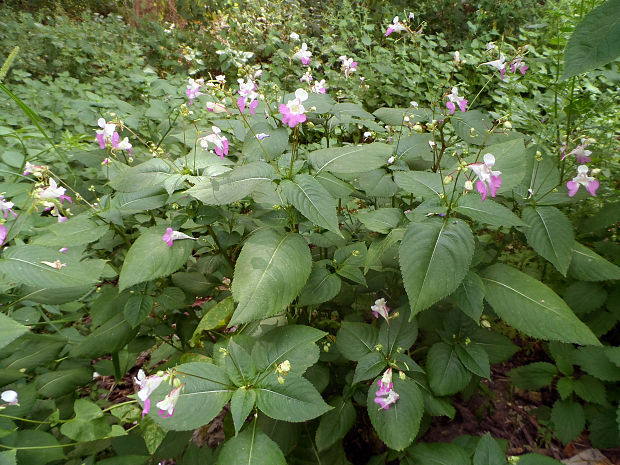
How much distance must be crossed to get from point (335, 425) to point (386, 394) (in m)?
0.28

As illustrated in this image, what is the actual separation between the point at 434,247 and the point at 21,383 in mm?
1838

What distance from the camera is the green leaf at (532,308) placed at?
1.15 metres

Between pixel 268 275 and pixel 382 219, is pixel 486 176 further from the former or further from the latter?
pixel 268 275

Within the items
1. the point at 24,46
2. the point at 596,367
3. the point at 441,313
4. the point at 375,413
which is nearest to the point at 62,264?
the point at 375,413

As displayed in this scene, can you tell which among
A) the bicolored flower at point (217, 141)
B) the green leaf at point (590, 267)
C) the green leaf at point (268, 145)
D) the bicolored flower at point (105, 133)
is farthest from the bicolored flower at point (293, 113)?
the green leaf at point (590, 267)

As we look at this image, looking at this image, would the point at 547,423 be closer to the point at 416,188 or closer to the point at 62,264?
the point at 416,188

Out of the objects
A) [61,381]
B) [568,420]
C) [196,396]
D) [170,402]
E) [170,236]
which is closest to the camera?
[170,402]

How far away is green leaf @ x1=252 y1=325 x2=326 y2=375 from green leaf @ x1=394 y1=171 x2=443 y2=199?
0.62m

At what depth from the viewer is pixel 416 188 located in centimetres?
132

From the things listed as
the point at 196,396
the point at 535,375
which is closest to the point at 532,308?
the point at 535,375

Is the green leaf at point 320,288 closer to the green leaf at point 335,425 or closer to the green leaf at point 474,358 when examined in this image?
the green leaf at point 335,425

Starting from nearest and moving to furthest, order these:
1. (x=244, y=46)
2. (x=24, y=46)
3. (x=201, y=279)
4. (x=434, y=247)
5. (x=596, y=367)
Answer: (x=434, y=247), (x=596, y=367), (x=201, y=279), (x=24, y=46), (x=244, y=46)

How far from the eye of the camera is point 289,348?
128 centimetres

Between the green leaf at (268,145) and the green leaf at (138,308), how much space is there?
0.73m
